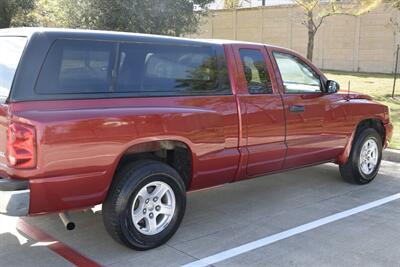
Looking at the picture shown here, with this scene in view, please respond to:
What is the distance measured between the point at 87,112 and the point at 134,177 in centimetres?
69

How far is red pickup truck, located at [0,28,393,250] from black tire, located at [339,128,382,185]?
0.79 m

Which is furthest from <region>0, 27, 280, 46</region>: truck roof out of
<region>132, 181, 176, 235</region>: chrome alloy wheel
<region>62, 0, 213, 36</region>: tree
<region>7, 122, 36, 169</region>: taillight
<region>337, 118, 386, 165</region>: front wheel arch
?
<region>62, 0, 213, 36</region>: tree

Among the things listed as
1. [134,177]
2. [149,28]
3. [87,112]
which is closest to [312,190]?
[134,177]

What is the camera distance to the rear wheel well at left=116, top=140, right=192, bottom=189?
4359mm

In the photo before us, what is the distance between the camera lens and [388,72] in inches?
917

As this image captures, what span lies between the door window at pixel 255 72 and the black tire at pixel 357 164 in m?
1.79

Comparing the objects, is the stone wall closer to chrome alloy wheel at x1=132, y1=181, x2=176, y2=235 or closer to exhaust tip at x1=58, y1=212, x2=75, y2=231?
chrome alloy wheel at x1=132, y1=181, x2=176, y2=235

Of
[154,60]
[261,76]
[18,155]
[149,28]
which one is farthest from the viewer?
[149,28]

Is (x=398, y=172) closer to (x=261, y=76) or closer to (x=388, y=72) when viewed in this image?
(x=261, y=76)

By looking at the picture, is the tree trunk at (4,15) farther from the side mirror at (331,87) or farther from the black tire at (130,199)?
the black tire at (130,199)

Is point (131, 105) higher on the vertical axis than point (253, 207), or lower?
higher

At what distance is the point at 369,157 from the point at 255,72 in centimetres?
237

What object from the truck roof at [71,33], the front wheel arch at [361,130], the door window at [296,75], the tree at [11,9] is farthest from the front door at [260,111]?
the tree at [11,9]

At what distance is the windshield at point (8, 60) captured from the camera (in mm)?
3826
